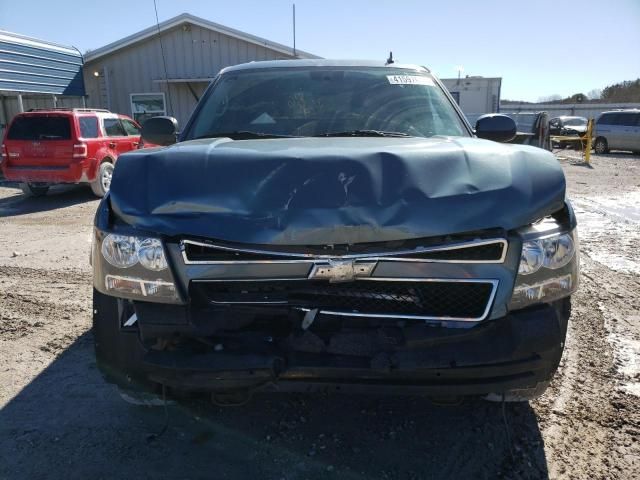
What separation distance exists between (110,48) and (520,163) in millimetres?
17962

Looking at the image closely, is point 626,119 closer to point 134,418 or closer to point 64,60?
point 64,60

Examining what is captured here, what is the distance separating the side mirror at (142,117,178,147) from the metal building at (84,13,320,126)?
12.9 m

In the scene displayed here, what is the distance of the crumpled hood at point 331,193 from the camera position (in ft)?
6.32

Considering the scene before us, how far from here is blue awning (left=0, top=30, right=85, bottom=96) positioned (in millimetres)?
13814

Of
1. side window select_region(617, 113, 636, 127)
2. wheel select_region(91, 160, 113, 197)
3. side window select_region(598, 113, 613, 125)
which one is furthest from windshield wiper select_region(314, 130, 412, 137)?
side window select_region(598, 113, 613, 125)

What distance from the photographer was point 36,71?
14992 millimetres

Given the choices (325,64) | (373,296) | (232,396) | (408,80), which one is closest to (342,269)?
(373,296)

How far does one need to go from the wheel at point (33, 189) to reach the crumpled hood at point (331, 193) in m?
9.91

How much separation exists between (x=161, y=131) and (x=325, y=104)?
51.0 inches

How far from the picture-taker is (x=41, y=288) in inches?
186

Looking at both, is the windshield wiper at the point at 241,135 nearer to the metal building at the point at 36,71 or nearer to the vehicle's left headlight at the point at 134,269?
the vehicle's left headlight at the point at 134,269

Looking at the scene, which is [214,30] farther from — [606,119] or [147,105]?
[606,119]

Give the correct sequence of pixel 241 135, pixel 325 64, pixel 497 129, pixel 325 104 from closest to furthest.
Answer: pixel 241 135
pixel 325 104
pixel 497 129
pixel 325 64

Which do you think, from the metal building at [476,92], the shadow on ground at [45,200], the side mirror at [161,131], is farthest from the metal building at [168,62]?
the side mirror at [161,131]
